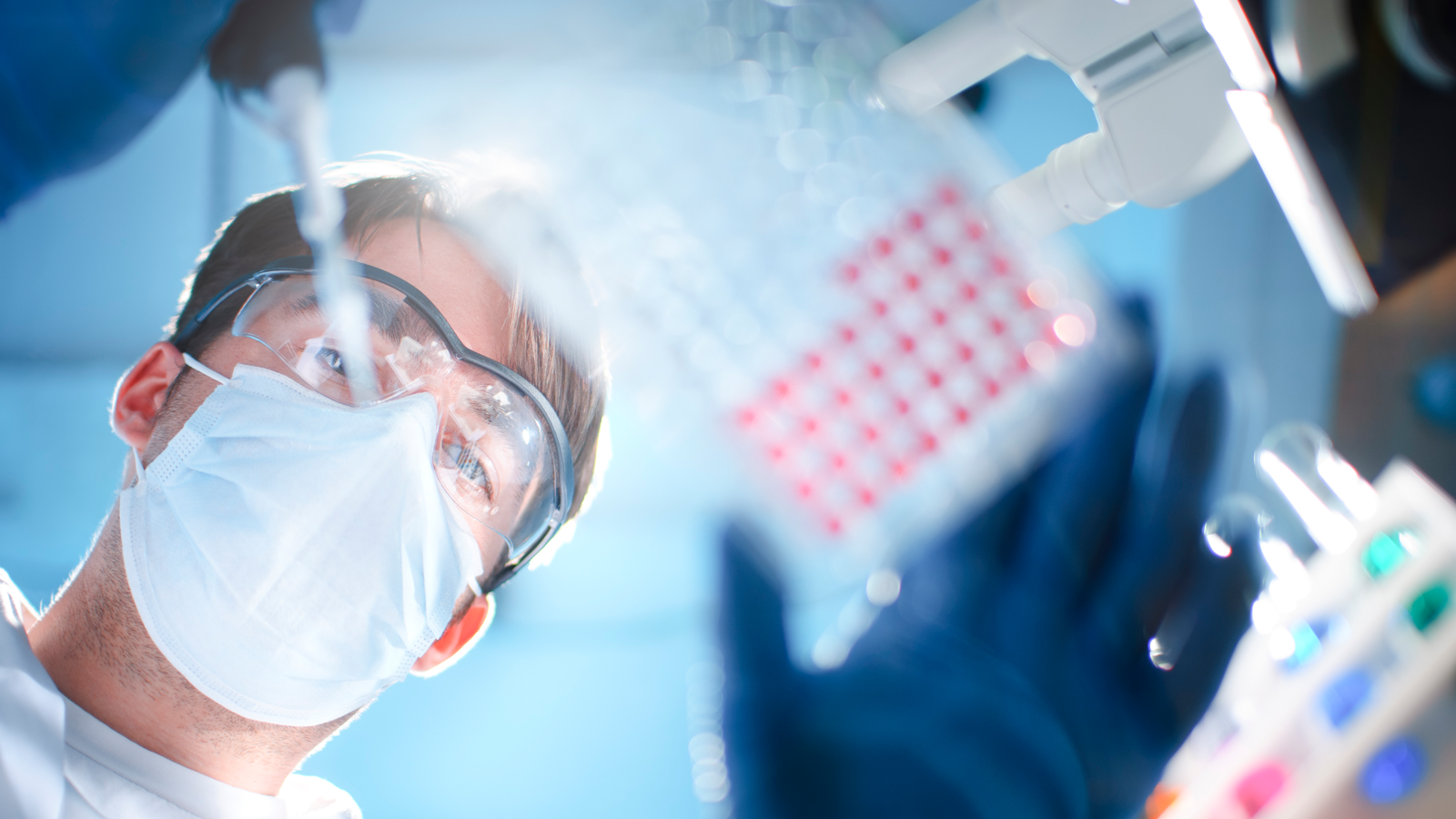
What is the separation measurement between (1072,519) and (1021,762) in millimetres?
230

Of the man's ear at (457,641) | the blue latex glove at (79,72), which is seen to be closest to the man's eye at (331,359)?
the man's ear at (457,641)

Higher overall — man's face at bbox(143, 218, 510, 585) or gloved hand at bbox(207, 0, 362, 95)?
gloved hand at bbox(207, 0, 362, 95)

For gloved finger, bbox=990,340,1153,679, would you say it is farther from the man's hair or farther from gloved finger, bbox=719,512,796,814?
the man's hair

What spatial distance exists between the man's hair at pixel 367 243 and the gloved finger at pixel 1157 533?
1.78ft

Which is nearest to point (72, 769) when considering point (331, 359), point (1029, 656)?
point (331, 359)

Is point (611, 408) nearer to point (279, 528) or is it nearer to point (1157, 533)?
point (279, 528)

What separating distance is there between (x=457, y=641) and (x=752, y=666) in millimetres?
275

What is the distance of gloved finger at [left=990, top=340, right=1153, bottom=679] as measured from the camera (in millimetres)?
667

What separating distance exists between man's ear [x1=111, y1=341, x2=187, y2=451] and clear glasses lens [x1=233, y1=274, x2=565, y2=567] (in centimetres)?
8

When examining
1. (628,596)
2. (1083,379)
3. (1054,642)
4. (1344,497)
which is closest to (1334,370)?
(1344,497)

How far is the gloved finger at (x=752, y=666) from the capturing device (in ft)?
2.03

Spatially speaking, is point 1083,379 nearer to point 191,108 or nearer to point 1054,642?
point 1054,642

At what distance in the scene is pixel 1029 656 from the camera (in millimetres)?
674

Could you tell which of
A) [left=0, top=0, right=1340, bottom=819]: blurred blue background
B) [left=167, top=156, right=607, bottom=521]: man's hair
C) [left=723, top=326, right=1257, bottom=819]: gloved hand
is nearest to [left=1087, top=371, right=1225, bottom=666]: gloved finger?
[left=723, top=326, right=1257, bottom=819]: gloved hand
